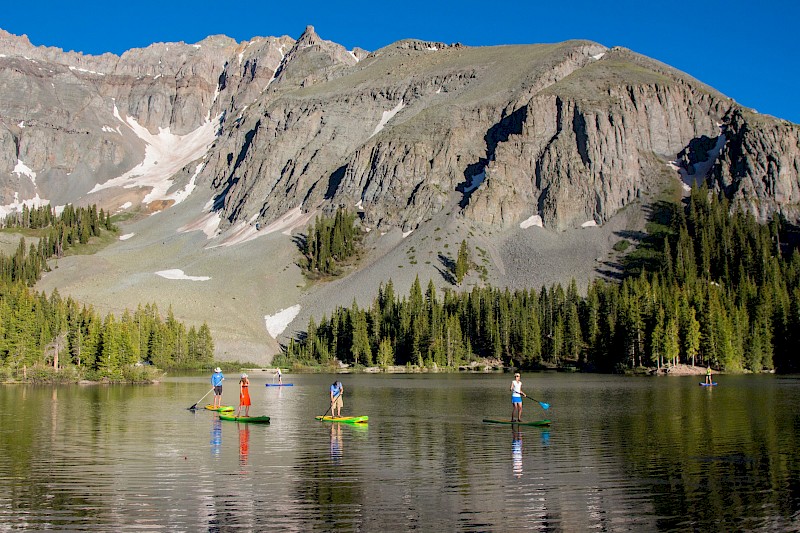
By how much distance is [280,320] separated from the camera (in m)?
173

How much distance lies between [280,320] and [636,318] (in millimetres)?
79181

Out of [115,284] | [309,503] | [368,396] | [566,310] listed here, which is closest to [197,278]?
[115,284]

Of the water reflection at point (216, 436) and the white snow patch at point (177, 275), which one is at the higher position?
the white snow patch at point (177, 275)

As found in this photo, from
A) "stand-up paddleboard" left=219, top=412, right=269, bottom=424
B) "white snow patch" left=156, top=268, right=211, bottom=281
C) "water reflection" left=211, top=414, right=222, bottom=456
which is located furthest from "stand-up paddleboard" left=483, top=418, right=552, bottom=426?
"white snow patch" left=156, top=268, right=211, bottom=281

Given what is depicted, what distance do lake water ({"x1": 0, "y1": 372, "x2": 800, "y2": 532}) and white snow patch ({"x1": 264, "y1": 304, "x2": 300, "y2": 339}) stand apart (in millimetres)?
115725

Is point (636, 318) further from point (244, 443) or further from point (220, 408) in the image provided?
point (244, 443)

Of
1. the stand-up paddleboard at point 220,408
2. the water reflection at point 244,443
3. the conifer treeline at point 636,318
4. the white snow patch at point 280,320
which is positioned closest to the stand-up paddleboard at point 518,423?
the water reflection at point 244,443

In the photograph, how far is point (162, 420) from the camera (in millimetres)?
46562

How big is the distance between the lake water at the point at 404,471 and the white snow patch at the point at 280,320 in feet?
380

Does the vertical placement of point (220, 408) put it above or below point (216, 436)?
above

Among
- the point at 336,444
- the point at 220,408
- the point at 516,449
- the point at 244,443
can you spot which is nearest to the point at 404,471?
the point at 516,449

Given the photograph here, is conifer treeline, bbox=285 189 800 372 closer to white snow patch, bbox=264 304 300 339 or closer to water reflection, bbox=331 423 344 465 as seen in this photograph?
white snow patch, bbox=264 304 300 339

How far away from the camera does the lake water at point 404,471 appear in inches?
817

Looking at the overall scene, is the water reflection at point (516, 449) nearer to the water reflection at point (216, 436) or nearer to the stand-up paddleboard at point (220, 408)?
the water reflection at point (216, 436)
